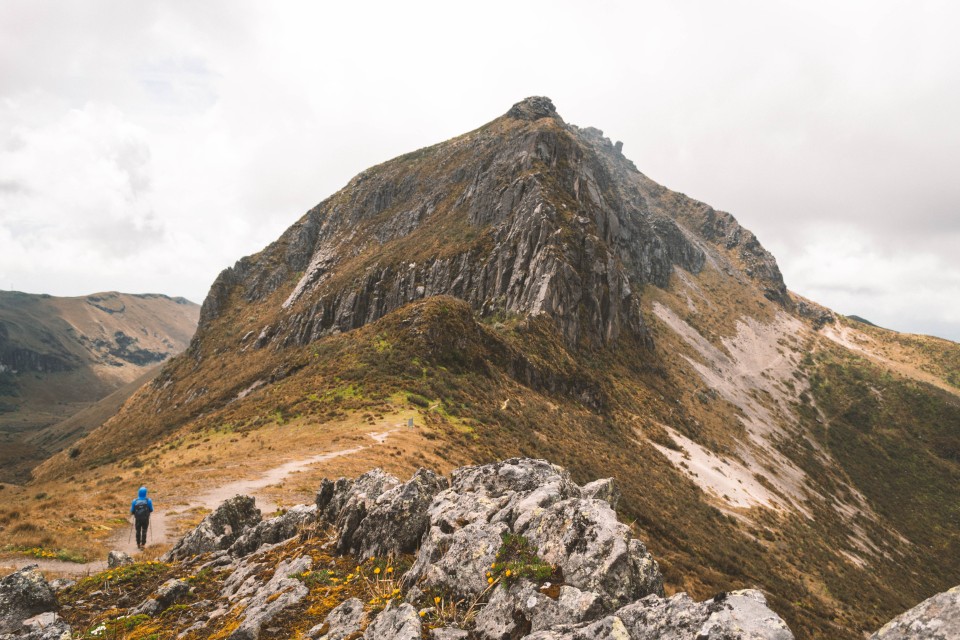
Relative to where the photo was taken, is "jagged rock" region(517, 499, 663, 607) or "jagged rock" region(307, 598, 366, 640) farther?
"jagged rock" region(307, 598, 366, 640)

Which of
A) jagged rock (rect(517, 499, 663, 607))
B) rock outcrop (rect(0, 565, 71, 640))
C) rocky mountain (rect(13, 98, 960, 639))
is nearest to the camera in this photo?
jagged rock (rect(517, 499, 663, 607))

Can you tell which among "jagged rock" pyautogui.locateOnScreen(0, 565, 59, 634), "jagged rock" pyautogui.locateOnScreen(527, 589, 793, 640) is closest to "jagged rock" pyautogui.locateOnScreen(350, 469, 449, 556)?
"jagged rock" pyautogui.locateOnScreen(527, 589, 793, 640)

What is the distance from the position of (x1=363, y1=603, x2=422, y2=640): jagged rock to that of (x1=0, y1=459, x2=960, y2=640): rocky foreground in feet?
0.07

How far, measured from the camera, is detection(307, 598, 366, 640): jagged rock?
7.06 m

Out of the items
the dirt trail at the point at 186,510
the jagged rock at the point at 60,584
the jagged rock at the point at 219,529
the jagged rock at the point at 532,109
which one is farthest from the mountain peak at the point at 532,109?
the jagged rock at the point at 60,584

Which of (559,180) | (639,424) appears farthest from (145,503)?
(559,180)

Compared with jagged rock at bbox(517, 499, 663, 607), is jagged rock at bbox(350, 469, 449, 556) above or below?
below

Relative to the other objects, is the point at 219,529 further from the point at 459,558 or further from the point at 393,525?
the point at 459,558

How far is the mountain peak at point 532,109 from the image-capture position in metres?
114

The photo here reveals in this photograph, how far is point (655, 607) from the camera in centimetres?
571

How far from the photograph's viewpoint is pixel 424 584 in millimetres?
7969

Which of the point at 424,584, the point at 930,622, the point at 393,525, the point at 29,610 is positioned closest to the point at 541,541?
the point at 424,584

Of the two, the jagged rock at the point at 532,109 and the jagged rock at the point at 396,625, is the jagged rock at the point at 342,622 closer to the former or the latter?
the jagged rock at the point at 396,625

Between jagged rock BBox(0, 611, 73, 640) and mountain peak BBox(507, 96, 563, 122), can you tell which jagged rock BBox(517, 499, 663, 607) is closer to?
jagged rock BBox(0, 611, 73, 640)
